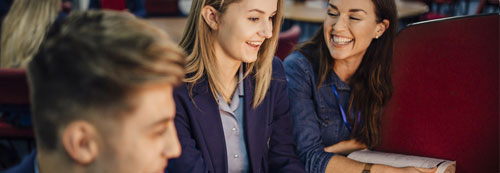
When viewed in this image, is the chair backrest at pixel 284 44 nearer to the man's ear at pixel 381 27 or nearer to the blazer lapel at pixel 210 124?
the man's ear at pixel 381 27

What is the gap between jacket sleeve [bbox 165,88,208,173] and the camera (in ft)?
4.29

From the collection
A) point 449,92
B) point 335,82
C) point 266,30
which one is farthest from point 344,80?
point 266,30

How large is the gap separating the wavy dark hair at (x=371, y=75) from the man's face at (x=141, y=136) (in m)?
1.01

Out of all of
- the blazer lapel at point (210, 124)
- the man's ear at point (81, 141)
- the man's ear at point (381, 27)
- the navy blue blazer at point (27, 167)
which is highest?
the man's ear at point (381, 27)

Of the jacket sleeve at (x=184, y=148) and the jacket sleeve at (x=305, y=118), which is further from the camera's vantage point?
the jacket sleeve at (x=305, y=118)

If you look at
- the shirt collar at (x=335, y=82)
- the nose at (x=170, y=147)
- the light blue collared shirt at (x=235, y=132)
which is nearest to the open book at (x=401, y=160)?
the shirt collar at (x=335, y=82)

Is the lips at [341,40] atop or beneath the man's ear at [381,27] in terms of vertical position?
beneath

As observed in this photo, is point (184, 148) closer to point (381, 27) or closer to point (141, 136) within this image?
point (141, 136)

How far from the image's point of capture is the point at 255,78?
1476mm

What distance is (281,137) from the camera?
1.52m

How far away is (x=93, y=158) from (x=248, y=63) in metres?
0.86

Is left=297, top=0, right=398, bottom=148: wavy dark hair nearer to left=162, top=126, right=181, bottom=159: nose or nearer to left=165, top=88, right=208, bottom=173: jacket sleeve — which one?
left=165, top=88, right=208, bottom=173: jacket sleeve

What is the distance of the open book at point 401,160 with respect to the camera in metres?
1.42

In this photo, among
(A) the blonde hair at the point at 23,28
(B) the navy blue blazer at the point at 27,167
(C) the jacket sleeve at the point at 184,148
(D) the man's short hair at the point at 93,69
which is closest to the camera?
(D) the man's short hair at the point at 93,69
